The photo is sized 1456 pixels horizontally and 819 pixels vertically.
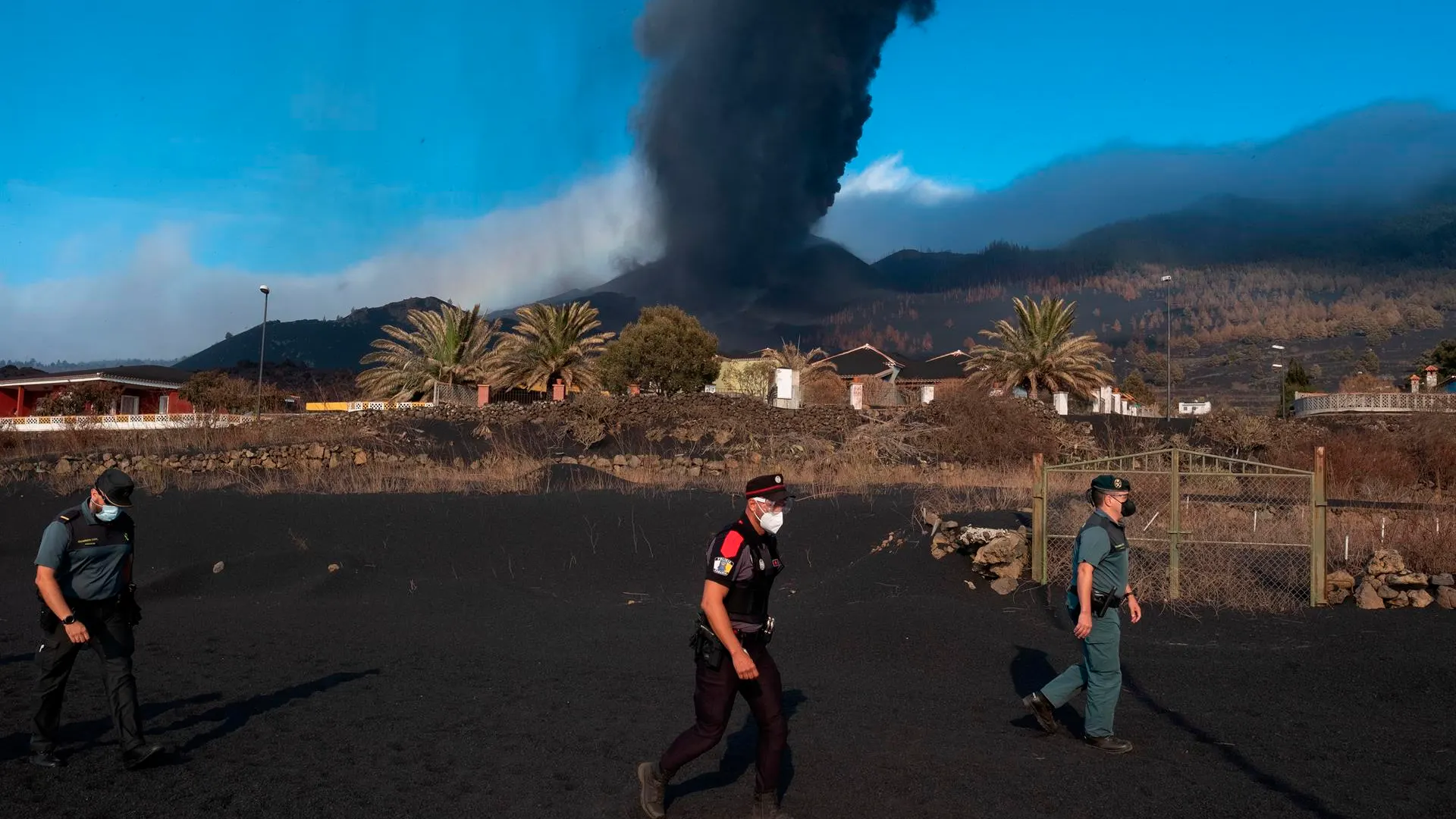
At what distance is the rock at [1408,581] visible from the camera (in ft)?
38.8

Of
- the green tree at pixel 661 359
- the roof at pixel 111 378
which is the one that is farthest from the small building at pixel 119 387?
the green tree at pixel 661 359

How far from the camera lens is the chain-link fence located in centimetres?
4091

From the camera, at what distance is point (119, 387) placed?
51406 millimetres

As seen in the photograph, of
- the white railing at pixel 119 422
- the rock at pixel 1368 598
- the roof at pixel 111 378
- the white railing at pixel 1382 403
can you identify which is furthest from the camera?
the roof at pixel 111 378

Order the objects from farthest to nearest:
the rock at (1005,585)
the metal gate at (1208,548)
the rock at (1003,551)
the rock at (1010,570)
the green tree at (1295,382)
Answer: the green tree at (1295,382) → the rock at (1003,551) → the rock at (1010,570) → the rock at (1005,585) → the metal gate at (1208,548)

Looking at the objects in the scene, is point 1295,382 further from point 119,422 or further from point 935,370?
point 119,422

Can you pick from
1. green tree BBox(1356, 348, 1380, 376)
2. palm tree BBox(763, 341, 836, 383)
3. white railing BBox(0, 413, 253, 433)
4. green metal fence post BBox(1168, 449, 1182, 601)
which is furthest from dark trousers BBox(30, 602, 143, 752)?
green tree BBox(1356, 348, 1380, 376)

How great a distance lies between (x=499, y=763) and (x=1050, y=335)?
4231cm

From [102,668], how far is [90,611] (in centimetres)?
36

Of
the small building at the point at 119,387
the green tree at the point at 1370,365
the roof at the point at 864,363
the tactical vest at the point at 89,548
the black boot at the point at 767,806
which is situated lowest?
the black boot at the point at 767,806

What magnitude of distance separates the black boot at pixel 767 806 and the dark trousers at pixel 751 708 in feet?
0.09

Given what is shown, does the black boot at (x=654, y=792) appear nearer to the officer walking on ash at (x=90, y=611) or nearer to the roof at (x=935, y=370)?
the officer walking on ash at (x=90, y=611)

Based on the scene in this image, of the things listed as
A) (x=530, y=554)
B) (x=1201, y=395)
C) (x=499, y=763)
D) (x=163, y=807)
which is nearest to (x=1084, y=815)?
(x=499, y=763)

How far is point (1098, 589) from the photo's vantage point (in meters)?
6.81
